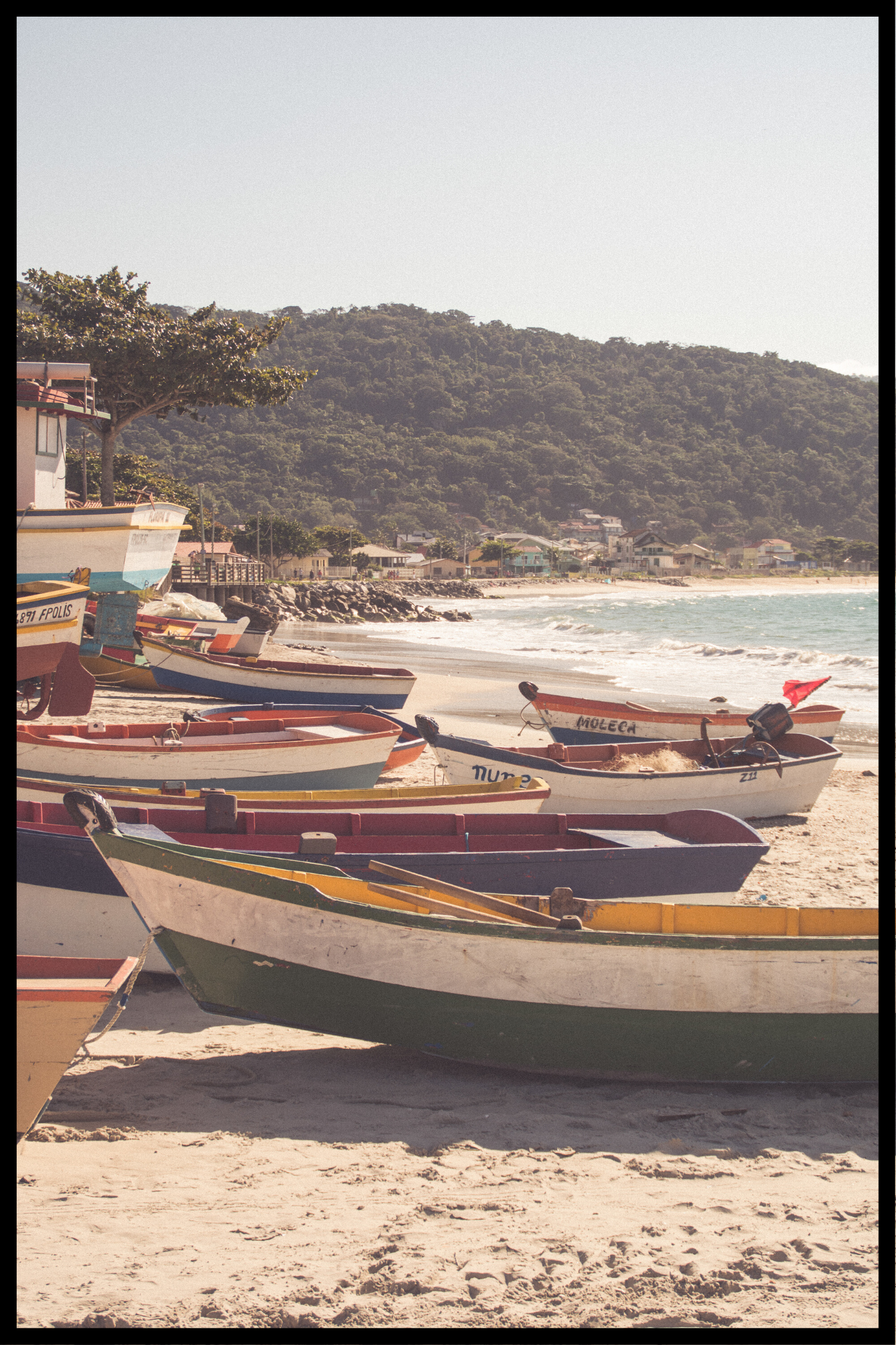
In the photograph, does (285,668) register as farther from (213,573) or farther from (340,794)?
(213,573)

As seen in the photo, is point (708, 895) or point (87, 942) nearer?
point (87, 942)

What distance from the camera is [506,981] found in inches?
179

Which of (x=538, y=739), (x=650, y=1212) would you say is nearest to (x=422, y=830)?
(x=650, y=1212)

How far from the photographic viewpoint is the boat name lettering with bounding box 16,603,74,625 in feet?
33.5

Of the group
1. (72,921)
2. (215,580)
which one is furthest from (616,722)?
(215,580)

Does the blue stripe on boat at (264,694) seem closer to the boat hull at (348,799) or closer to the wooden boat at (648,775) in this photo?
the wooden boat at (648,775)

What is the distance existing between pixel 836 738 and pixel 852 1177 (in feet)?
45.5

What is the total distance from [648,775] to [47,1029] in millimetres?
6116

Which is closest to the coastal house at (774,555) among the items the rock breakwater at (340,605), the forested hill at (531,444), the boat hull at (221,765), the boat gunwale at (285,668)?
the forested hill at (531,444)

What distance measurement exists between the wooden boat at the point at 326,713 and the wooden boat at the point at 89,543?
17.9 ft

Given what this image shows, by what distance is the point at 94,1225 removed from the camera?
343cm

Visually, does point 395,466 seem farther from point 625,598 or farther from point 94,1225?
point 94,1225

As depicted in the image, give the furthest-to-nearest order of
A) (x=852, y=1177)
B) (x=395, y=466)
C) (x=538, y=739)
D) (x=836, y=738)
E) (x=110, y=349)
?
(x=395, y=466), (x=110, y=349), (x=836, y=738), (x=538, y=739), (x=852, y=1177)

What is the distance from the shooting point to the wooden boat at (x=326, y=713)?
10.4 metres
